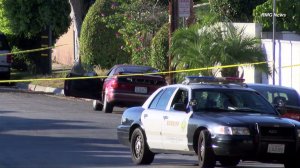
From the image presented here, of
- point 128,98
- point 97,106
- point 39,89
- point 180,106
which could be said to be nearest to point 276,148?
point 180,106

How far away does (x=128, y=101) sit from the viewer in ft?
87.8

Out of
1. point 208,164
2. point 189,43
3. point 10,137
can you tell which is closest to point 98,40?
point 189,43

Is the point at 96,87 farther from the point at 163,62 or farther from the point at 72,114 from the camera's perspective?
the point at 163,62

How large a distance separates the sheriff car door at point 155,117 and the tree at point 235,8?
1566 cm

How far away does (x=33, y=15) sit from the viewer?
140 feet

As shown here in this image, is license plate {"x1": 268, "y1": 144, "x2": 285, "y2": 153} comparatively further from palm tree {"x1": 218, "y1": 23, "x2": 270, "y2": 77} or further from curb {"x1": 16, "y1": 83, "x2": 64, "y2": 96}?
curb {"x1": 16, "y1": 83, "x2": 64, "y2": 96}

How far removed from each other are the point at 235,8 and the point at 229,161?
59.5 ft

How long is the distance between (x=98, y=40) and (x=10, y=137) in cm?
1809

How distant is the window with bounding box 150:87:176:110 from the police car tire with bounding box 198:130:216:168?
1.56 meters

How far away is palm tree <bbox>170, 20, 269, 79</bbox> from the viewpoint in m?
25.7

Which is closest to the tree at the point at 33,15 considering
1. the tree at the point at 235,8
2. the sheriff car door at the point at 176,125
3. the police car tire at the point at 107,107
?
the tree at the point at 235,8

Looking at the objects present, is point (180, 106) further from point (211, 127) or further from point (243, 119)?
point (243, 119)

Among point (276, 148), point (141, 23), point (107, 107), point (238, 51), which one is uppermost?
point (141, 23)

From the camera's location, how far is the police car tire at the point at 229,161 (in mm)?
14102
